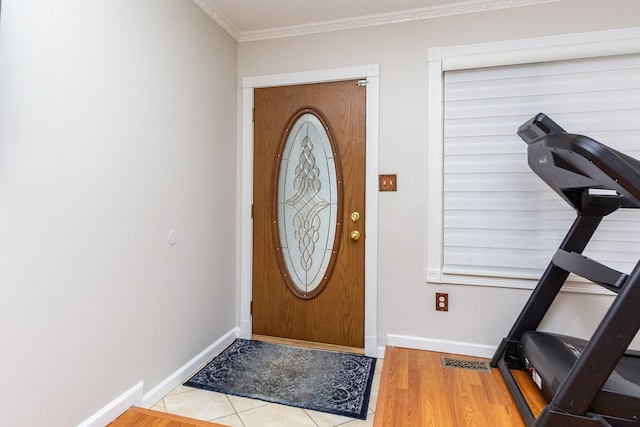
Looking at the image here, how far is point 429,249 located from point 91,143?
215cm

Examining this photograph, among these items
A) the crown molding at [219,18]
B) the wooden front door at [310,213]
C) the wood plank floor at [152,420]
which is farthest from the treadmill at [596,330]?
the crown molding at [219,18]

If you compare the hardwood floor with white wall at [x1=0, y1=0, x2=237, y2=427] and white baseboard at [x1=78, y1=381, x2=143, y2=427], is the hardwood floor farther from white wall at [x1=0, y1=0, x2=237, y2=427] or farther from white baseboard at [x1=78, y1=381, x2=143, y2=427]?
white wall at [x1=0, y1=0, x2=237, y2=427]

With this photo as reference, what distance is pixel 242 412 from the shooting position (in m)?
1.90

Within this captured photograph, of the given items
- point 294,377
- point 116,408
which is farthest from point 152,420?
point 294,377

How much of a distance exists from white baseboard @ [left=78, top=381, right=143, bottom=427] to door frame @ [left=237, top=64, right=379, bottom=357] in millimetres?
1079

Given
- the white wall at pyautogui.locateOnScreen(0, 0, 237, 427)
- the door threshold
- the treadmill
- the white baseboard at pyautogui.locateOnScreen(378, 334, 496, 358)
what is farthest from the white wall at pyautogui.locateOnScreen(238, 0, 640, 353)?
the white wall at pyautogui.locateOnScreen(0, 0, 237, 427)

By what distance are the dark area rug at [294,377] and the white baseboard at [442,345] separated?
24 centimetres

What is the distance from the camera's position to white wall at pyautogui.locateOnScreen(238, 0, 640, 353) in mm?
2303

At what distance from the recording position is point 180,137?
2.19 m

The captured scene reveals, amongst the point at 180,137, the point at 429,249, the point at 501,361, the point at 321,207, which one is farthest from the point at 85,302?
the point at 501,361

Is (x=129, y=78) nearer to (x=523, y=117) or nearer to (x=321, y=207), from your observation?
(x=321, y=207)

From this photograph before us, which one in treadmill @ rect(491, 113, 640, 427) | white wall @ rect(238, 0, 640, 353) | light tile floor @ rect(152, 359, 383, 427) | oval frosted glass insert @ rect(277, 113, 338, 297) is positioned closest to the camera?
treadmill @ rect(491, 113, 640, 427)

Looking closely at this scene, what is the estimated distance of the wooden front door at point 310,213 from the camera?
8.61 feet

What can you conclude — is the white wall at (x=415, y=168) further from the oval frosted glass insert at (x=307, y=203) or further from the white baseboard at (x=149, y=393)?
the white baseboard at (x=149, y=393)
